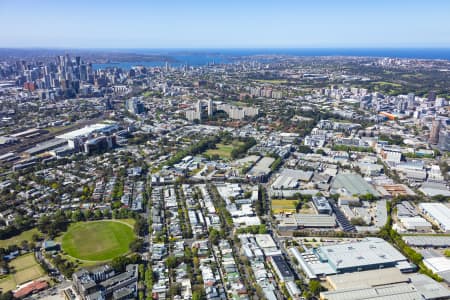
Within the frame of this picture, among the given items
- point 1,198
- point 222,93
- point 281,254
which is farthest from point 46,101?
point 281,254

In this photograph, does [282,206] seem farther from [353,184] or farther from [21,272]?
[21,272]

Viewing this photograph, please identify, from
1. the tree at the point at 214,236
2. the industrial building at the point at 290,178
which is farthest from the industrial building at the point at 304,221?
the industrial building at the point at 290,178

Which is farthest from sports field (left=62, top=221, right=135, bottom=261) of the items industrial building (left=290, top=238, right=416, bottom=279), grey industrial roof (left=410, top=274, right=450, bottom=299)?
grey industrial roof (left=410, top=274, right=450, bottom=299)

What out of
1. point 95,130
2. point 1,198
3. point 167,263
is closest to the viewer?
point 167,263

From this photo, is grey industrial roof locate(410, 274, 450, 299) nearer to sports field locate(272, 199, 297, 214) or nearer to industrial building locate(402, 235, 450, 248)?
industrial building locate(402, 235, 450, 248)

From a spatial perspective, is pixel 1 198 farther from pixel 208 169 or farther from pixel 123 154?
pixel 208 169

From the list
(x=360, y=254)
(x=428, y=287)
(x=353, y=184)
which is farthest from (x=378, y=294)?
(x=353, y=184)

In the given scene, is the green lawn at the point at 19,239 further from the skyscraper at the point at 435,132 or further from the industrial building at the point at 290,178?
the skyscraper at the point at 435,132

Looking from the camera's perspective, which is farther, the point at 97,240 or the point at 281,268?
the point at 97,240
